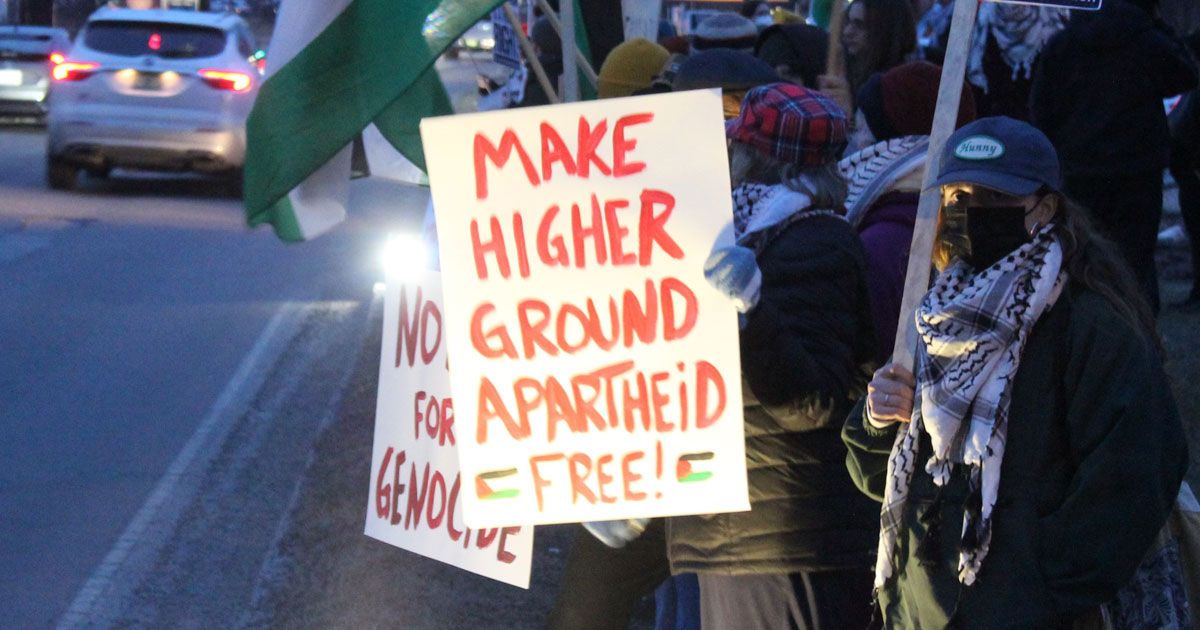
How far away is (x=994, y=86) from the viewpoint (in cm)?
622

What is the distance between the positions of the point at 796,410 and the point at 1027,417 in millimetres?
543

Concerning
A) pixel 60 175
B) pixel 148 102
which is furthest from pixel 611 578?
pixel 60 175

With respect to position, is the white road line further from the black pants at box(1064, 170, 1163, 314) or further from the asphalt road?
the black pants at box(1064, 170, 1163, 314)

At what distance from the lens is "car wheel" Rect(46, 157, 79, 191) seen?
14078 mm

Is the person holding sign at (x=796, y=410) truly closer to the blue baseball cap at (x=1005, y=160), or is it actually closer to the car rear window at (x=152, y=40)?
the blue baseball cap at (x=1005, y=160)

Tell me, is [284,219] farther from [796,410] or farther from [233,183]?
[233,183]

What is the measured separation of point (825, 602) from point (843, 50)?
2.95m

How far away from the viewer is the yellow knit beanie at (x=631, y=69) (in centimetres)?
461

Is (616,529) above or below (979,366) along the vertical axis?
below

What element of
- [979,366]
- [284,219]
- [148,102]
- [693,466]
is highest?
[979,366]

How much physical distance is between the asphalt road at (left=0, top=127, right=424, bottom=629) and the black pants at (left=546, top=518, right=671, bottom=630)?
1.84m

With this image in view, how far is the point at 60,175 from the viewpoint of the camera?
14.1m

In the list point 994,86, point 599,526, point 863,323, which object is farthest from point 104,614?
point 994,86

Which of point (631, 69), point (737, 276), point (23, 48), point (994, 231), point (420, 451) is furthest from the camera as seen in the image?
point (23, 48)
